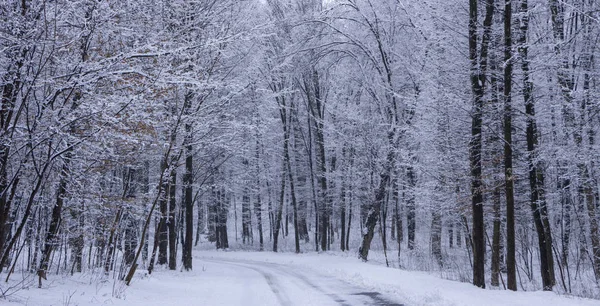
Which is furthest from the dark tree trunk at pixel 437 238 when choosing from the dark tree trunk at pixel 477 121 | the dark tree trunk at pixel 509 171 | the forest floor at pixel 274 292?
the dark tree trunk at pixel 509 171

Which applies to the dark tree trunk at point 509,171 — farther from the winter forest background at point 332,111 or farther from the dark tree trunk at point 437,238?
the dark tree trunk at point 437,238

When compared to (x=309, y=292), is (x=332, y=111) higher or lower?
higher

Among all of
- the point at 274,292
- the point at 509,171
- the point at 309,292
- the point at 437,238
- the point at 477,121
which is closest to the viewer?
the point at 509,171

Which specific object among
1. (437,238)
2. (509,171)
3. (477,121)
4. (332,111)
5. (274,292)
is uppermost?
(332,111)

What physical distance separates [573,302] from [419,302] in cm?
295

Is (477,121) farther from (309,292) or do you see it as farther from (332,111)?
(332,111)

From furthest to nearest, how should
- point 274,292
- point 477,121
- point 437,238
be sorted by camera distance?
1. point 437,238
2. point 477,121
3. point 274,292

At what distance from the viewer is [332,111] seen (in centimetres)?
2708

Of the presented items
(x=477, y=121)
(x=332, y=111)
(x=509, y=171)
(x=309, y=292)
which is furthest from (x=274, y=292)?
(x=332, y=111)

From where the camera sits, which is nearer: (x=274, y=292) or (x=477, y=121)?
(x=274, y=292)

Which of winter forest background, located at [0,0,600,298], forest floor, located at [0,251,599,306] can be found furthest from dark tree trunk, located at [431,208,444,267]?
forest floor, located at [0,251,599,306]

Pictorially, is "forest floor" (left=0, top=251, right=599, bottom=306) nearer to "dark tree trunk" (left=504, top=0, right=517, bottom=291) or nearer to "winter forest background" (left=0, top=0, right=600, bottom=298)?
"winter forest background" (left=0, top=0, right=600, bottom=298)

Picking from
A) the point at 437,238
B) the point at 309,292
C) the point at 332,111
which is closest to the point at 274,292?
the point at 309,292

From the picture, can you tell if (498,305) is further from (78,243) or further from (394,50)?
(394,50)
